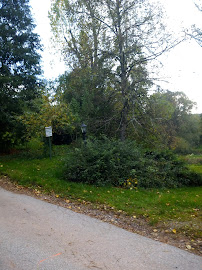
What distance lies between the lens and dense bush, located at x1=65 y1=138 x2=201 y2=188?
851cm

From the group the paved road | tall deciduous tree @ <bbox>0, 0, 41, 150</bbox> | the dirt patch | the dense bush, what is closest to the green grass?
the dirt patch

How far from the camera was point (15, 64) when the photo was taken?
13.9 meters

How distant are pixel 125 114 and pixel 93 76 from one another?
2.74 meters

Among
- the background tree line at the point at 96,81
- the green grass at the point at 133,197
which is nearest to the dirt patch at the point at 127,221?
the green grass at the point at 133,197

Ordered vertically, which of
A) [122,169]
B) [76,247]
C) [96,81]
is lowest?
[76,247]

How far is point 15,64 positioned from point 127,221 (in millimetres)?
11874

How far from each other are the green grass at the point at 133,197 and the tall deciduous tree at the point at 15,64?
137 inches

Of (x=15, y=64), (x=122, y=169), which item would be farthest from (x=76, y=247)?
(x=15, y=64)

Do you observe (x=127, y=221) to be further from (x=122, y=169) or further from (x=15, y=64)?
(x=15, y=64)

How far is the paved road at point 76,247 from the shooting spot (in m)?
3.64

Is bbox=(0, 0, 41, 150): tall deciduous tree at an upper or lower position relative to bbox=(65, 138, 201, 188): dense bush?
upper

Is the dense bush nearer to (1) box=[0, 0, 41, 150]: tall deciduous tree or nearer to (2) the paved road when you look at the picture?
(2) the paved road

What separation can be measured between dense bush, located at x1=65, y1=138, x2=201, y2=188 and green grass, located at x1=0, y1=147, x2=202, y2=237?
0.45 meters

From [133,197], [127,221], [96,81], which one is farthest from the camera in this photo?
[96,81]
